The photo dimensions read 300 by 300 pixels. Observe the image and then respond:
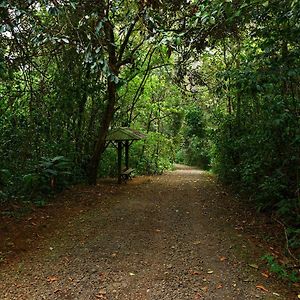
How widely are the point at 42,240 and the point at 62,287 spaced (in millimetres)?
1661

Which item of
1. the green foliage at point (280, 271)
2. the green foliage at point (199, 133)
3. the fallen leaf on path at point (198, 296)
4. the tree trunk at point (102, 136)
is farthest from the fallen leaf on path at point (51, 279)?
the green foliage at point (199, 133)

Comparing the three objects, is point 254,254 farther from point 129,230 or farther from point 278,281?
point 129,230

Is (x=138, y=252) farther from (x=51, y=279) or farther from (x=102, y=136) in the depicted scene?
(x=102, y=136)

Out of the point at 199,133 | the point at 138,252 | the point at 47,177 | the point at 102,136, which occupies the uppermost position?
the point at 199,133

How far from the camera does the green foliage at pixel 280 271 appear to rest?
4102mm

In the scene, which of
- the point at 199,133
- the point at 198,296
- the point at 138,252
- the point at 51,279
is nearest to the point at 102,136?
the point at 138,252

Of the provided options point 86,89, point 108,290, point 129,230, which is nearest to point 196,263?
point 108,290

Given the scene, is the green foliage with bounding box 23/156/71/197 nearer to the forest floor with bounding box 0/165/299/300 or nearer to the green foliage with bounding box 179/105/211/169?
the forest floor with bounding box 0/165/299/300

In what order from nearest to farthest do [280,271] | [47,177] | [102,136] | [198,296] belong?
1. [198,296]
2. [280,271]
3. [47,177]
4. [102,136]

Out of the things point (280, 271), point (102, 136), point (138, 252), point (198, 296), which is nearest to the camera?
point (198, 296)

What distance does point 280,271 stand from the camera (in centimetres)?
423

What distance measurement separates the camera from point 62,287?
12.2 feet

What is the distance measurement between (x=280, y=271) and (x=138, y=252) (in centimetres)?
193

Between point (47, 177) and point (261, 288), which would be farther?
point (47, 177)
